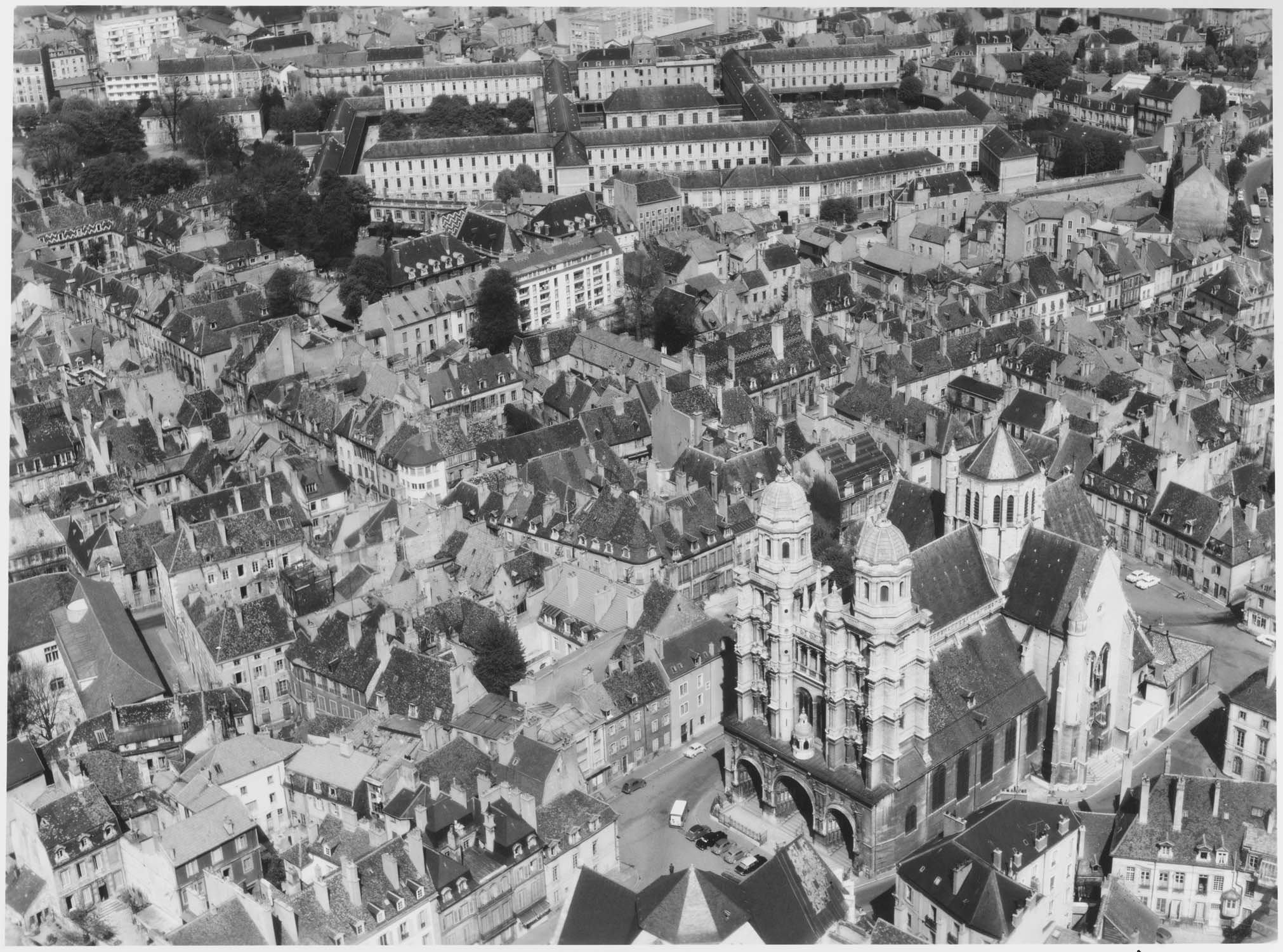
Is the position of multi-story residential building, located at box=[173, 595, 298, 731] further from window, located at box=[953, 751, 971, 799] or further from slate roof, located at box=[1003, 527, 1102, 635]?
slate roof, located at box=[1003, 527, 1102, 635]

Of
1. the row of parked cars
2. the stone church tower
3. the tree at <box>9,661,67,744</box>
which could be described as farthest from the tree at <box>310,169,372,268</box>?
the row of parked cars

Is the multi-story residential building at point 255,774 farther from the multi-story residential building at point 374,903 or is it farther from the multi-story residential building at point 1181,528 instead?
the multi-story residential building at point 1181,528

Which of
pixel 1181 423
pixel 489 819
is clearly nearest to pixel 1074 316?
pixel 1181 423

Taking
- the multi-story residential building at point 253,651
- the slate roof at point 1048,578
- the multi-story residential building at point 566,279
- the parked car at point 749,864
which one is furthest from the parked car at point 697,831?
the multi-story residential building at point 566,279

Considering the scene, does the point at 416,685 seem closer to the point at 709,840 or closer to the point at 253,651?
the point at 253,651

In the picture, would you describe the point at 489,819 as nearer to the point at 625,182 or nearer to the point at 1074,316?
the point at 1074,316

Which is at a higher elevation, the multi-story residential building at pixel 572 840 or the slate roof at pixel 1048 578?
the slate roof at pixel 1048 578
